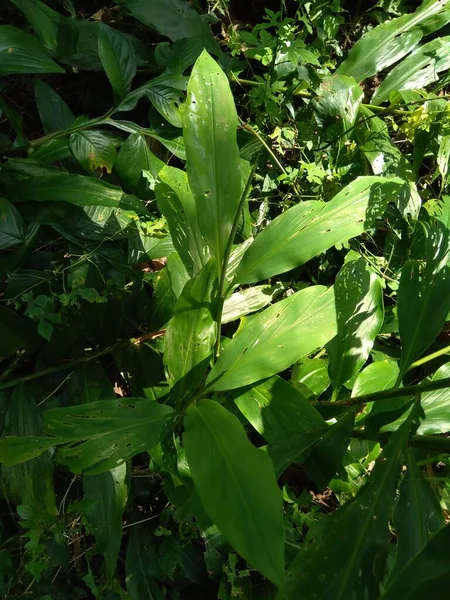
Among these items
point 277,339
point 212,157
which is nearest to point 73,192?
point 212,157

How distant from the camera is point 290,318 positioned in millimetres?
945

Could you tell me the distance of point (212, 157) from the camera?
3.00ft

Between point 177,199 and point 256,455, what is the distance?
498 mm

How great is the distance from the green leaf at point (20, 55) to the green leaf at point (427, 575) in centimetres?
106

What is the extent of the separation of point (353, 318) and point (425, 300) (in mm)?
154

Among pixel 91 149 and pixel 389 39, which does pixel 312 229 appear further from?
pixel 389 39

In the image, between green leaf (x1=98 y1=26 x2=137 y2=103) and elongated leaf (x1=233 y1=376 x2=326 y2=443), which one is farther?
green leaf (x1=98 y1=26 x2=137 y2=103)

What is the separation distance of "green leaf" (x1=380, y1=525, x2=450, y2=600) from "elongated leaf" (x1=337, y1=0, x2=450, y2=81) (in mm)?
1327

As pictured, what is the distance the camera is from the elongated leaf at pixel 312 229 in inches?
37.8

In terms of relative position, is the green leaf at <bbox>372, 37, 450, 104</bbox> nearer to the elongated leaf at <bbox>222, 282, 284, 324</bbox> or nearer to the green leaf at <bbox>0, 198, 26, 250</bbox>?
the elongated leaf at <bbox>222, 282, 284, 324</bbox>

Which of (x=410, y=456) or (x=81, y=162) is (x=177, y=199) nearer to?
(x=81, y=162)

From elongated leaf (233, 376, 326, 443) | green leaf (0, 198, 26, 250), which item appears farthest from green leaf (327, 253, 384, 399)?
green leaf (0, 198, 26, 250)

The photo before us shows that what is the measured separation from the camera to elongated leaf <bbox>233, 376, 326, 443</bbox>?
0.93 metres

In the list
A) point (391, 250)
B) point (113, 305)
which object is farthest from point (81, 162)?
point (391, 250)
